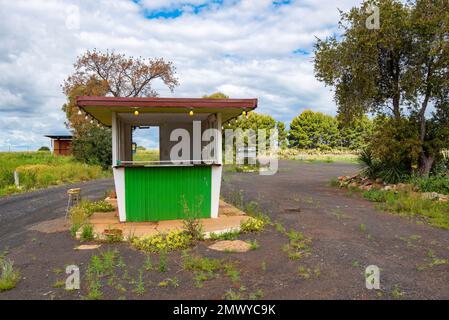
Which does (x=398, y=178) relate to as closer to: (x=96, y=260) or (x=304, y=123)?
(x=96, y=260)

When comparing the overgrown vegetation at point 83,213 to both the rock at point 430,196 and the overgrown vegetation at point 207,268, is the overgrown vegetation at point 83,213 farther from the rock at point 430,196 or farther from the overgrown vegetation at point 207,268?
the rock at point 430,196

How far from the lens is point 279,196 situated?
12.8m

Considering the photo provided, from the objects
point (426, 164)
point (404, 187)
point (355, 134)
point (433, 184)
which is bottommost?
point (404, 187)

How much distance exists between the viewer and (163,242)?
6.46 m

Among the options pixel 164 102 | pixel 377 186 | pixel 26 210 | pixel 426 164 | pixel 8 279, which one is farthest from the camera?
pixel 377 186

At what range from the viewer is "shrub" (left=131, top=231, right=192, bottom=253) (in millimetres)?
6277

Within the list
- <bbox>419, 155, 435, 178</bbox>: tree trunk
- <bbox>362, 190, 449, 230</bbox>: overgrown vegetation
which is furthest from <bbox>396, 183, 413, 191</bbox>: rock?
Result: <bbox>419, 155, 435, 178</bbox>: tree trunk

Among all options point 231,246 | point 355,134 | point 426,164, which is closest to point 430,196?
point 426,164

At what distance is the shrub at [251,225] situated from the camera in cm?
739

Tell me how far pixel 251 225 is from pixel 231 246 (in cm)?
118

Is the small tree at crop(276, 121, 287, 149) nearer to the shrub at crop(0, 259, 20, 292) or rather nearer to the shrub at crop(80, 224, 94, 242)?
the shrub at crop(80, 224, 94, 242)

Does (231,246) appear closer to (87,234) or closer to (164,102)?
(87,234)
